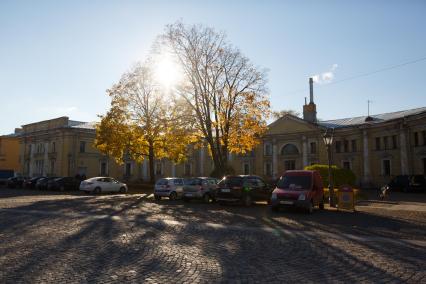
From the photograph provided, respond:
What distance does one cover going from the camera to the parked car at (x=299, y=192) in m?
16.1

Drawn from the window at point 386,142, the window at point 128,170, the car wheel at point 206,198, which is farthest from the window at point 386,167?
the window at point 128,170

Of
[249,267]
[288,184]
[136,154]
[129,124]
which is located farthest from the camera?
[136,154]

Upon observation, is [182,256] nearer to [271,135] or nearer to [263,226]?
[263,226]

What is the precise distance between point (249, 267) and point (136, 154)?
3226 cm

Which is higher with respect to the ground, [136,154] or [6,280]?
[136,154]

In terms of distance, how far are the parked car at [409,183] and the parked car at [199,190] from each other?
21939mm

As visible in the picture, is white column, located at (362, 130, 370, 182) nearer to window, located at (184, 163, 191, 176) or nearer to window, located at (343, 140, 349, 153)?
window, located at (343, 140, 349, 153)

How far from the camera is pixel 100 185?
31328 mm

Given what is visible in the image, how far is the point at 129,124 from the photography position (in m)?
35.2

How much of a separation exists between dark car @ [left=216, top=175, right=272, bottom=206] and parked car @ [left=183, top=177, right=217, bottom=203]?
229 cm

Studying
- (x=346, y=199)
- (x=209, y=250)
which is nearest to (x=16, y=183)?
(x=346, y=199)

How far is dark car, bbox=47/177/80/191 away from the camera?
35406mm

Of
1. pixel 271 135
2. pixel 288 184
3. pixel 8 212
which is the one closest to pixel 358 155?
pixel 271 135

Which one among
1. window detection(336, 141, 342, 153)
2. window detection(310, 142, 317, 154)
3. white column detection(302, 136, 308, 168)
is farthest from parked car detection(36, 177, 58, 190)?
window detection(336, 141, 342, 153)
